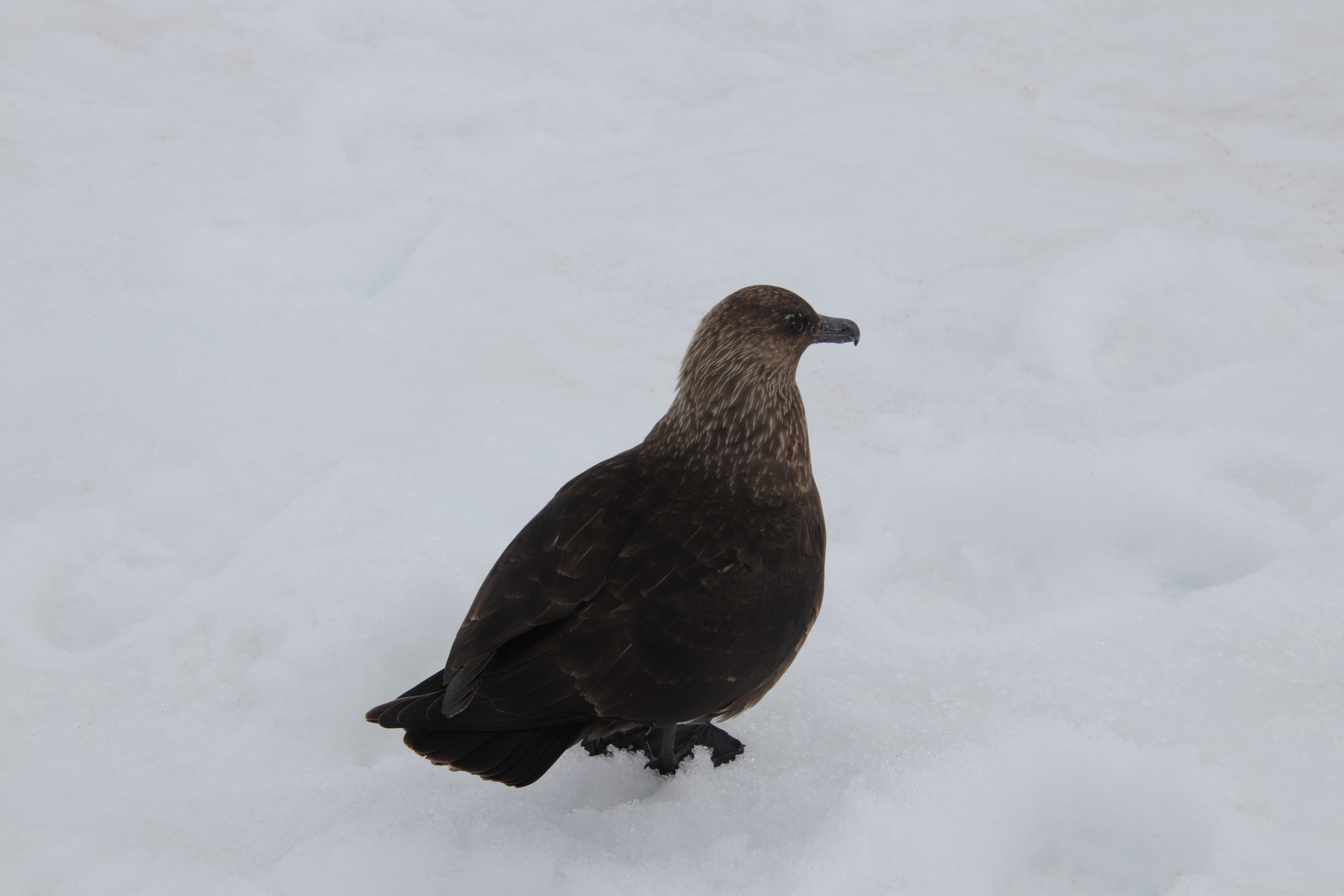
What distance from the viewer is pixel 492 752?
2.58 metres

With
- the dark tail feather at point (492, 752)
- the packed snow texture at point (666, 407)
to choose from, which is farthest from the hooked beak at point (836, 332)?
the dark tail feather at point (492, 752)

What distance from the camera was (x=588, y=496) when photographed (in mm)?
2998

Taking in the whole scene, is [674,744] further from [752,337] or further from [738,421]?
[752,337]

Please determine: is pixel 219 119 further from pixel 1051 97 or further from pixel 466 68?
pixel 1051 97

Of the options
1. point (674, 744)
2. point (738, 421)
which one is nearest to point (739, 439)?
point (738, 421)

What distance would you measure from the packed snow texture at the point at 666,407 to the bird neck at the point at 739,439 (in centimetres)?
64

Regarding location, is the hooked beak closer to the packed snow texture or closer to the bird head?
the bird head

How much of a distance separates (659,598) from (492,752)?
568 mm

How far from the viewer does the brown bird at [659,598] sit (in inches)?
103

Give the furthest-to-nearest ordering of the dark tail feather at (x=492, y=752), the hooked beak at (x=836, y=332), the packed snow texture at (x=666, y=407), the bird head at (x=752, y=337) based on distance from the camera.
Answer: the hooked beak at (x=836, y=332), the bird head at (x=752, y=337), the packed snow texture at (x=666, y=407), the dark tail feather at (x=492, y=752)

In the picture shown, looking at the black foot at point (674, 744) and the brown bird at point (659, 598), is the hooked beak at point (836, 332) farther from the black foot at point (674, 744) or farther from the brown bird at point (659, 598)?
the black foot at point (674, 744)

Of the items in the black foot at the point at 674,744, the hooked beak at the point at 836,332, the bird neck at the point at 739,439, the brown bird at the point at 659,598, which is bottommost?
the black foot at the point at 674,744

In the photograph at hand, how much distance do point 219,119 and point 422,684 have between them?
4417 millimetres

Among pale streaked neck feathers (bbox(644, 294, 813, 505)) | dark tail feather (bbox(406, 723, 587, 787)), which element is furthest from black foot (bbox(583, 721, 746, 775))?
pale streaked neck feathers (bbox(644, 294, 813, 505))
